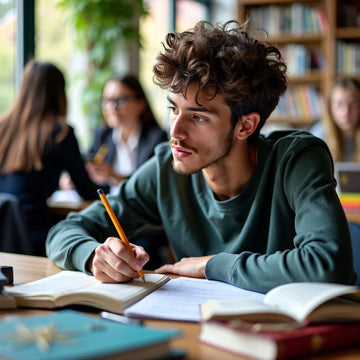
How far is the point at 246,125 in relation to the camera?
1.63m

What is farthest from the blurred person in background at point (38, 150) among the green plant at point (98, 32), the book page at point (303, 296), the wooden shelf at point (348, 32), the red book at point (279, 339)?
the wooden shelf at point (348, 32)

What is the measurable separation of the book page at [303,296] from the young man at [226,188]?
0.19m

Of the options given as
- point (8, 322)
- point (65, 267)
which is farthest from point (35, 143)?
point (8, 322)

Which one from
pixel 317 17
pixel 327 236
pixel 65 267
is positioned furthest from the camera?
pixel 317 17

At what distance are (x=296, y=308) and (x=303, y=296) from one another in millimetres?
37

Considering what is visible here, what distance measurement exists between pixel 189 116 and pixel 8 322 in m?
0.81

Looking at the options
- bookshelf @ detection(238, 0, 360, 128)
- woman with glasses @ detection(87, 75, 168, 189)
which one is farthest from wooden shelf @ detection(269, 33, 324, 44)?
woman with glasses @ detection(87, 75, 168, 189)

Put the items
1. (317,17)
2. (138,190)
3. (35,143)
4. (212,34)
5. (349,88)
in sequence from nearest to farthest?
(212,34)
(138,190)
(35,143)
(349,88)
(317,17)

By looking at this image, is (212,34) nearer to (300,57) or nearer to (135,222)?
(135,222)

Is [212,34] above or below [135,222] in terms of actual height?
above

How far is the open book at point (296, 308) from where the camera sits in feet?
3.13

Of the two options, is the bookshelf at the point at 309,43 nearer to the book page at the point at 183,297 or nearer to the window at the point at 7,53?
the window at the point at 7,53

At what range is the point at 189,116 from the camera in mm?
1520

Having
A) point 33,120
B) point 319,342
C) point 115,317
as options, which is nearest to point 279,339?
point 319,342
